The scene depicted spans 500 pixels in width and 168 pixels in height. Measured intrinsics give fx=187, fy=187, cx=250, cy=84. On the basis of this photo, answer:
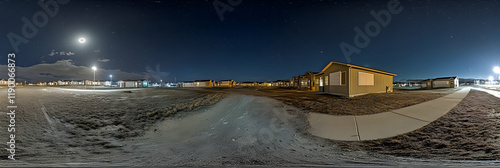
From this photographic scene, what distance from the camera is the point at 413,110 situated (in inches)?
348

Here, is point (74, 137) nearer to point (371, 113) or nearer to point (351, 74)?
point (371, 113)

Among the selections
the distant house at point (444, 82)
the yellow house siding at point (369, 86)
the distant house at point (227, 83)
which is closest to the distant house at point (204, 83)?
the distant house at point (227, 83)

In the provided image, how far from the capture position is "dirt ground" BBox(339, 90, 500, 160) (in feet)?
15.4

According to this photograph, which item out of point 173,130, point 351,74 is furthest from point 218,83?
point 173,130

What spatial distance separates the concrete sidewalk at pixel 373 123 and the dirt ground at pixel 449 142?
1.16 feet

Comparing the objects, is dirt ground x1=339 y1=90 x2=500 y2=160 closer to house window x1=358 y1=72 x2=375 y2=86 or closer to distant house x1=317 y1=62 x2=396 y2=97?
distant house x1=317 y1=62 x2=396 y2=97

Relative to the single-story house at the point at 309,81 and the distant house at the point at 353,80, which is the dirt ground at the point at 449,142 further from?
the single-story house at the point at 309,81

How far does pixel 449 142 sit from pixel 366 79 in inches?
586

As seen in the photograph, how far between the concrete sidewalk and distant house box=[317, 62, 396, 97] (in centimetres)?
803

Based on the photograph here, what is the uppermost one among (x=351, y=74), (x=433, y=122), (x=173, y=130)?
(x=351, y=74)

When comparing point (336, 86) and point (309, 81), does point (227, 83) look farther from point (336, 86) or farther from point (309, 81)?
point (336, 86)

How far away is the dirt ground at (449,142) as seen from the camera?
4.68 m

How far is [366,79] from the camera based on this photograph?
18.8 m

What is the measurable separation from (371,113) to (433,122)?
209 cm
